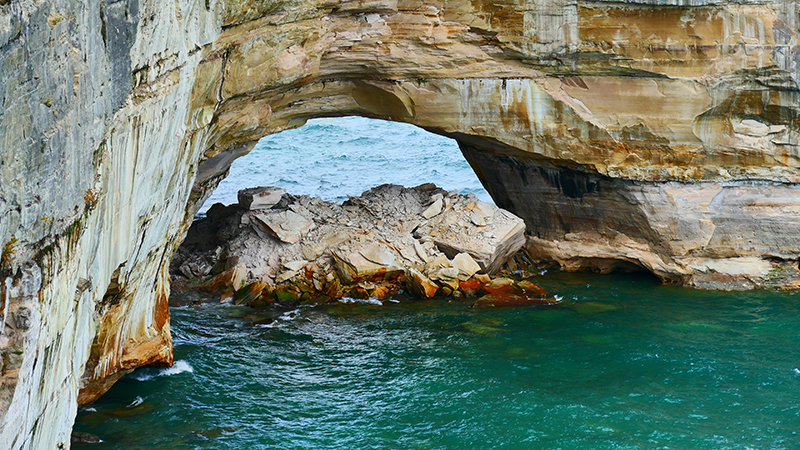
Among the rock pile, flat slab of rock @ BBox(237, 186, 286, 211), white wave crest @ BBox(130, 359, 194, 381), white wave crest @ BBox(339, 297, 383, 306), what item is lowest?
white wave crest @ BBox(130, 359, 194, 381)

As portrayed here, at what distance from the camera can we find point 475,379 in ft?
38.8

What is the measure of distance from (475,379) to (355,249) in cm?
577

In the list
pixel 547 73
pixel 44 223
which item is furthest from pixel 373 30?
pixel 44 223

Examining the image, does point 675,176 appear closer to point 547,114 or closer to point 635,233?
point 635,233

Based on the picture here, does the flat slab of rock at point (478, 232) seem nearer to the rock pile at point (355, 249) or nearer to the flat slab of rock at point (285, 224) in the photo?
the rock pile at point (355, 249)

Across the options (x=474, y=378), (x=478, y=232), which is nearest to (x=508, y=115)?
(x=478, y=232)

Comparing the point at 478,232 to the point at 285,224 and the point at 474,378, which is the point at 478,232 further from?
the point at 474,378

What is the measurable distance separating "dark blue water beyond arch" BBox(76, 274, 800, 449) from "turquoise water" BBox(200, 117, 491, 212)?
1495 centimetres

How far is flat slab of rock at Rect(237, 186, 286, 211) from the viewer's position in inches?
727

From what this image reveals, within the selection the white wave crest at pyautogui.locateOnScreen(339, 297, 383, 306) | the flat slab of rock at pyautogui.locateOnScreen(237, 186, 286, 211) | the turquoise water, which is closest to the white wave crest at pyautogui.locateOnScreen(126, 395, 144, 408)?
the white wave crest at pyautogui.locateOnScreen(339, 297, 383, 306)

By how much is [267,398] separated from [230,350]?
2.08 meters

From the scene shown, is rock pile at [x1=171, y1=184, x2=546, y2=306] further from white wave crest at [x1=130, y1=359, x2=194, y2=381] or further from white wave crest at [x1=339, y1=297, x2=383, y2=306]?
white wave crest at [x1=130, y1=359, x2=194, y2=381]

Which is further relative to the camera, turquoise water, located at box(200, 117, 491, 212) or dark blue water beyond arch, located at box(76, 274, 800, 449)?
turquoise water, located at box(200, 117, 491, 212)

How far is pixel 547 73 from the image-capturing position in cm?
1561
